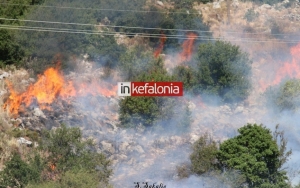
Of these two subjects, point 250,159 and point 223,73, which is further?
point 223,73

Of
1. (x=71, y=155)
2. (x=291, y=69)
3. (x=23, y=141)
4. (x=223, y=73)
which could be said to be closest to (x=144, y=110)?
(x=223, y=73)

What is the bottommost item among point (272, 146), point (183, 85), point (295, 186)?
point (295, 186)

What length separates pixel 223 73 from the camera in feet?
150

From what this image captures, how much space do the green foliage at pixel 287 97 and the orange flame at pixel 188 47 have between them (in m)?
7.50

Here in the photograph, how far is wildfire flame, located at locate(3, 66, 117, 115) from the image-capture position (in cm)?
4106

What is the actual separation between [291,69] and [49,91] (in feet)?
63.5

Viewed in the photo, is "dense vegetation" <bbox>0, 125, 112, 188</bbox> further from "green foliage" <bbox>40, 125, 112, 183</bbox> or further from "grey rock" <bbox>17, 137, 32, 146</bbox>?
"grey rock" <bbox>17, 137, 32, 146</bbox>

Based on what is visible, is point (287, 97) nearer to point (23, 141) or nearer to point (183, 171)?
point (183, 171)

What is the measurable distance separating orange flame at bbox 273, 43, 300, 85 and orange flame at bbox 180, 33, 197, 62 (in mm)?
6947

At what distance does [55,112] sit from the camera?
134ft

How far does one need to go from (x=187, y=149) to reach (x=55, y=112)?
897cm

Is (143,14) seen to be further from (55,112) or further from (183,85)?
(55,112)

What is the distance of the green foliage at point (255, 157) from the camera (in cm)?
3322

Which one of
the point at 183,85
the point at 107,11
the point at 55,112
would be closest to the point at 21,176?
the point at 55,112
